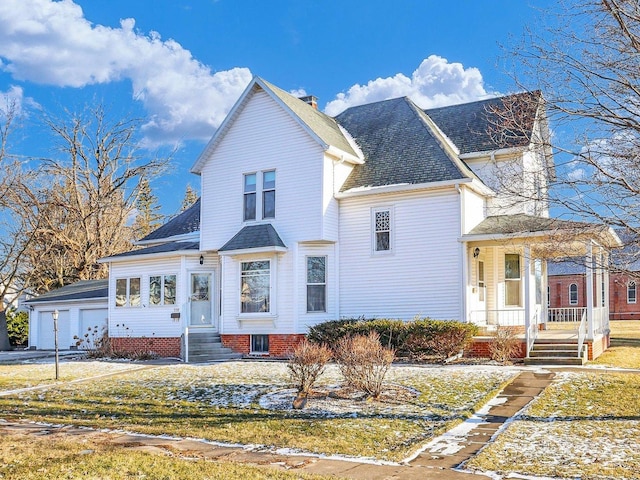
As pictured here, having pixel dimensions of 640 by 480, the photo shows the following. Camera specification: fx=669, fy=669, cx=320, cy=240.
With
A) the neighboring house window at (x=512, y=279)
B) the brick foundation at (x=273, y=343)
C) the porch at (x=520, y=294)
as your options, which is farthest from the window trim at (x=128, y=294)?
the neighboring house window at (x=512, y=279)

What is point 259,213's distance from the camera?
23.8m

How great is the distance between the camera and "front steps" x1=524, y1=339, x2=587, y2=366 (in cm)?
1864

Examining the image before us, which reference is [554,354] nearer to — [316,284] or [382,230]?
[382,230]

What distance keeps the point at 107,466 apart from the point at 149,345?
1739 cm

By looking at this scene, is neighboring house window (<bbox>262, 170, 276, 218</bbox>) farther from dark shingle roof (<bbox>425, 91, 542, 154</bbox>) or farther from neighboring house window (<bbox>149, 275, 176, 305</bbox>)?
dark shingle roof (<bbox>425, 91, 542, 154</bbox>)

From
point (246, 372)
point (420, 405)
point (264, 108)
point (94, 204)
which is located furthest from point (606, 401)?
point (94, 204)

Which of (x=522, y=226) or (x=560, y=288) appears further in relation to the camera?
(x=560, y=288)

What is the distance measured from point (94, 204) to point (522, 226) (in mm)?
34009

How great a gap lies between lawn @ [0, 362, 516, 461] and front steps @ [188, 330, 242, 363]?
4.87m

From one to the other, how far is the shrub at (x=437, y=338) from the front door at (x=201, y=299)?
27.9 feet

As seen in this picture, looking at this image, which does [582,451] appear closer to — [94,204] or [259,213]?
[259,213]

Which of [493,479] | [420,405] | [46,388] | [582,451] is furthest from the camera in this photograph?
[46,388]

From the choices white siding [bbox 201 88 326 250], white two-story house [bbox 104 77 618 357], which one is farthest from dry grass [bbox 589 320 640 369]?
white siding [bbox 201 88 326 250]

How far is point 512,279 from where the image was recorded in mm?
23469
